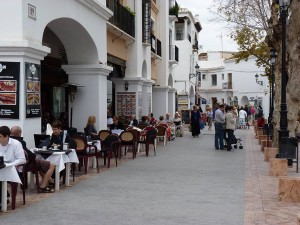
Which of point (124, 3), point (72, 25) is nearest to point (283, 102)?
point (72, 25)

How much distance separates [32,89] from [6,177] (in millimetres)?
3684

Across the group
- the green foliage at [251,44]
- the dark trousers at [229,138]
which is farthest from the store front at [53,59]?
the green foliage at [251,44]

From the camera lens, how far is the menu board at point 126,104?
81.3 feet

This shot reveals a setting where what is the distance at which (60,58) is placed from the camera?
19141 mm

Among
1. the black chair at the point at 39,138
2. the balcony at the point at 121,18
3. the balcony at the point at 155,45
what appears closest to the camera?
the black chair at the point at 39,138

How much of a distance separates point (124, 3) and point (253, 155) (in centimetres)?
947

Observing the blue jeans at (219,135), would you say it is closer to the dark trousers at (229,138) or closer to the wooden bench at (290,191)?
the dark trousers at (229,138)

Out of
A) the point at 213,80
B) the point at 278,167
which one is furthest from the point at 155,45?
the point at 213,80

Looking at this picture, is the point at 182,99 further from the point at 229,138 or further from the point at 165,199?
the point at 165,199

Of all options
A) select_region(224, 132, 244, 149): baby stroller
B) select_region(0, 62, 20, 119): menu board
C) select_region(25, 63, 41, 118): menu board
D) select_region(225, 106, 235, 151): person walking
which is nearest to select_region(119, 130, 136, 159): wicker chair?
select_region(225, 106, 235, 151): person walking

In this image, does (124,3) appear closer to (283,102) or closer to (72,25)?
(72,25)

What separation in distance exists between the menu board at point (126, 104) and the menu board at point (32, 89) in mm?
12705

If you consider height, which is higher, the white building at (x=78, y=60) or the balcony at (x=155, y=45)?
the balcony at (x=155, y=45)

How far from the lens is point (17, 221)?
309 inches
